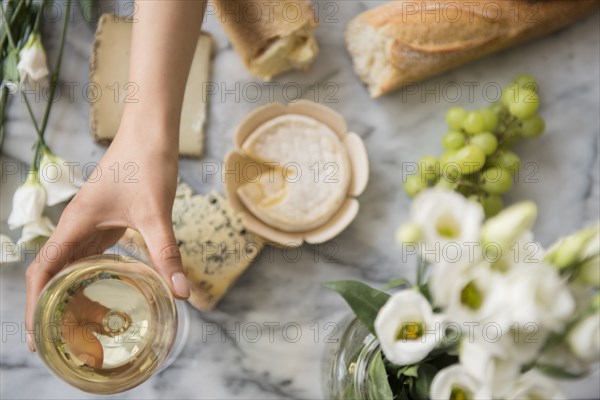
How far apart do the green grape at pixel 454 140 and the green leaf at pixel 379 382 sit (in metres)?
0.36

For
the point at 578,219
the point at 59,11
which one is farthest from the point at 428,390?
the point at 59,11

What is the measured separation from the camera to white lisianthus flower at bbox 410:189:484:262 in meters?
0.31

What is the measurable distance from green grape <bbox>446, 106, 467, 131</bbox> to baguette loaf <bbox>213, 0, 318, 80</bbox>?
0.62ft

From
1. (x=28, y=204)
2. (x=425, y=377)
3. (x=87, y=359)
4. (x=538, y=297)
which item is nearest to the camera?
(x=538, y=297)

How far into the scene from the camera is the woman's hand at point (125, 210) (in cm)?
56

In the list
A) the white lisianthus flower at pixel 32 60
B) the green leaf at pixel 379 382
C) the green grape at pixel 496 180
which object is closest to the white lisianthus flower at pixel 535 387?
the green leaf at pixel 379 382

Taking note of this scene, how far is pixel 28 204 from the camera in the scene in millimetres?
696

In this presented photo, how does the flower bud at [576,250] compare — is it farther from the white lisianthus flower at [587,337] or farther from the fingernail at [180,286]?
the fingernail at [180,286]

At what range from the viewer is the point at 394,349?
34 centimetres

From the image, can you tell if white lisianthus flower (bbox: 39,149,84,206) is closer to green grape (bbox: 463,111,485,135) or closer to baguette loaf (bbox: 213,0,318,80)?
baguette loaf (bbox: 213,0,318,80)

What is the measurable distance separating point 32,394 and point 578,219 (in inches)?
29.0

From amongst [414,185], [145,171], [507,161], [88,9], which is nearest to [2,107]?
[88,9]

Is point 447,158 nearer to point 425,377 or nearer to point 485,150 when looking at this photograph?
point 485,150

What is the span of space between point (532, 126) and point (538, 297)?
50 centimetres
